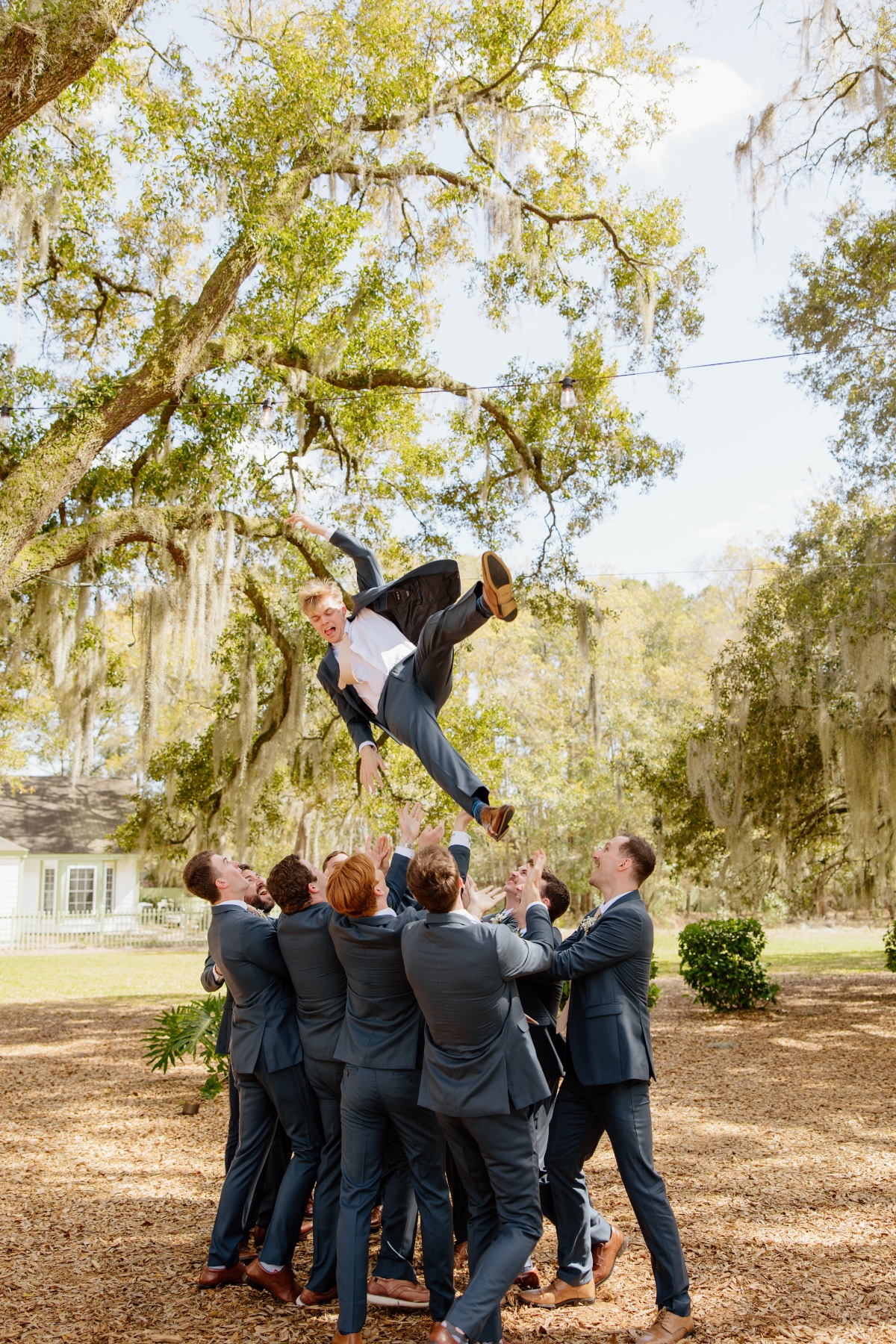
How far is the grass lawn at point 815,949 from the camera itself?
15703mm

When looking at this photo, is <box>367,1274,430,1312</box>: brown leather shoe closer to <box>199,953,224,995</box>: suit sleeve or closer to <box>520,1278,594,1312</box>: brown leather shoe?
<box>520,1278,594,1312</box>: brown leather shoe

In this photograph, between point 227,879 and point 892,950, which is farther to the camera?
point 892,950

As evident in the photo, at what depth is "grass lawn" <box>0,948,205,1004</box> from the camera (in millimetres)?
13398

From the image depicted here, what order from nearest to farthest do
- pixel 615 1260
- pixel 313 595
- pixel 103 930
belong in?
pixel 615 1260
pixel 313 595
pixel 103 930

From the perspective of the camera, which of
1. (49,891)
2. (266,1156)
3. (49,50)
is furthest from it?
(49,891)

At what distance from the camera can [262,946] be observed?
12.2 feet

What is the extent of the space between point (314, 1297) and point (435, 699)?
86.8 inches

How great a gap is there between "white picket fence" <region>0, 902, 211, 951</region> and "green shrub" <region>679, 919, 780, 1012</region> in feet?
52.6

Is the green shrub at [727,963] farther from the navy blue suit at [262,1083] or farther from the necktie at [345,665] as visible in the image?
the navy blue suit at [262,1083]

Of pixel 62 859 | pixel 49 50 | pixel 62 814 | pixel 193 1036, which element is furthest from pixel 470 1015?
pixel 62 814

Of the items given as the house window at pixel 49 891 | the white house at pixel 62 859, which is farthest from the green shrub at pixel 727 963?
the house window at pixel 49 891

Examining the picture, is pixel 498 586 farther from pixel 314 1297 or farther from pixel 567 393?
pixel 567 393

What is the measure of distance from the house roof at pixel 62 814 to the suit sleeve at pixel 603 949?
23.1m

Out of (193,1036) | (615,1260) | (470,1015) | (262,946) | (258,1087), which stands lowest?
(615,1260)
